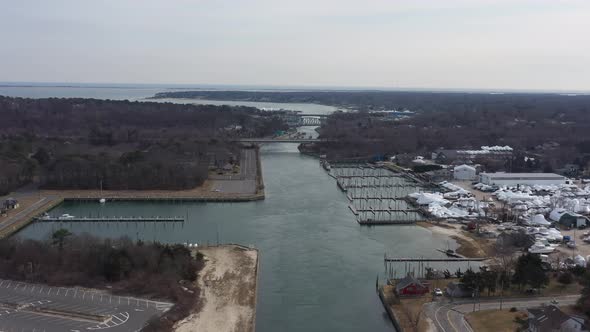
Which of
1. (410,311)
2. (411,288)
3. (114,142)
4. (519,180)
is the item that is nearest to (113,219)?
(411,288)

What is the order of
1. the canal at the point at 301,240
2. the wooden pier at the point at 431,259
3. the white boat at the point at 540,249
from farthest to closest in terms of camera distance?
the white boat at the point at 540,249 → the wooden pier at the point at 431,259 → the canal at the point at 301,240

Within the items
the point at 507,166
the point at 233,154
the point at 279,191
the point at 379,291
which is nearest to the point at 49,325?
the point at 379,291

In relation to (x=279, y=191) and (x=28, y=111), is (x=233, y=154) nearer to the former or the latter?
(x=279, y=191)

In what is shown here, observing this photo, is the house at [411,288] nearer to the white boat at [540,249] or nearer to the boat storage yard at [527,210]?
the boat storage yard at [527,210]

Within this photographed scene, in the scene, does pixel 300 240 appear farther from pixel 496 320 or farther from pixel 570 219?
pixel 570 219

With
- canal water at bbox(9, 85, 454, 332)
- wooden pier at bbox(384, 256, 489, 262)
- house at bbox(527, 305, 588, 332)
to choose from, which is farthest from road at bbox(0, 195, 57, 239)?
house at bbox(527, 305, 588, 332)

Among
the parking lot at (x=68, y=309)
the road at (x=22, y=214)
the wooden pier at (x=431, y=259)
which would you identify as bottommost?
the wooden pier at (x=431, y=259)

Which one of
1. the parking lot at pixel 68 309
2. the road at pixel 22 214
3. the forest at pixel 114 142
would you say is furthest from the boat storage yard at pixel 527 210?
the road at pixel 22 214
